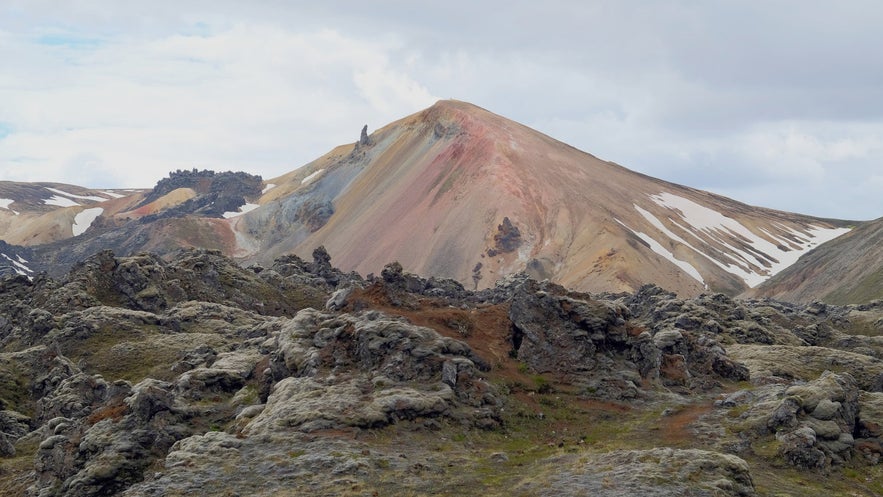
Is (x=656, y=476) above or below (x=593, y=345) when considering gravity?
below

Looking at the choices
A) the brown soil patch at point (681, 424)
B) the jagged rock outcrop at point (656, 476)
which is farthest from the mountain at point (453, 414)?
the brown soil patch at point (681, 424)

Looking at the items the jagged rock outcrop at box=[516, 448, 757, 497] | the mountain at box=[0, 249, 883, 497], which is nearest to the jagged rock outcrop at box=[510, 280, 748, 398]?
the mountain at box=[0, 249, 883, 497]

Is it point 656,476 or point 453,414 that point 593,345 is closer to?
point 453,414

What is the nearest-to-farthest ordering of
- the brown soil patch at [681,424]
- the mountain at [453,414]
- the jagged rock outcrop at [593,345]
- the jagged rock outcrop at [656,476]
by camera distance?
the jagged rock outcrop at [656,476], the mountain at [453,414], the brown soil patch at [681,424], the jagged rock outcrop at [593,345]

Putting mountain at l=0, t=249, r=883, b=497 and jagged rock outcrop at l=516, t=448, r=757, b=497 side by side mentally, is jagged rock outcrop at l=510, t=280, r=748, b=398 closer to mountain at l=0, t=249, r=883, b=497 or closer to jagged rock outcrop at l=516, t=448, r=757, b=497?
mountain at l=0, t=249, r=883, b=497

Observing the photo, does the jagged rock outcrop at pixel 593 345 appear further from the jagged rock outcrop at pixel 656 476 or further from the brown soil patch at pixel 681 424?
the jagged rock outcrop at pixel 656 476

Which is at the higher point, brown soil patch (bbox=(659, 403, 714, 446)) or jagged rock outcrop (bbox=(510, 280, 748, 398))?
jagged rock outcrop (bbox=(510, 280, 748, 398))

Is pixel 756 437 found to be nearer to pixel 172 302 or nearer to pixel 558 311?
pixel 558 311

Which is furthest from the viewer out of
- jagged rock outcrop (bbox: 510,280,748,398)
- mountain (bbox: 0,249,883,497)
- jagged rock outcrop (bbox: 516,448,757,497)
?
jagged rock outcrop (bbox: 510,280,748,398)

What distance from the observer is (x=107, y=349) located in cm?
9719

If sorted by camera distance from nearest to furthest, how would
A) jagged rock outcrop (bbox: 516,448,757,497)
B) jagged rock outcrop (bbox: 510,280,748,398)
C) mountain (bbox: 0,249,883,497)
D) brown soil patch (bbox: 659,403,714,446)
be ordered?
jagged rock outcrop (bbox: 516,448,757,497) → mountain (bbox: 0,249,883,497) → brown soil patch (bbox: 659,403,714,446) → jagged rock outcrop (bbox: 510,280,748,398)

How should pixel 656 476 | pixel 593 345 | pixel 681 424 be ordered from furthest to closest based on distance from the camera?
pixel 593 345
pixel 681 424
pixel 656 476

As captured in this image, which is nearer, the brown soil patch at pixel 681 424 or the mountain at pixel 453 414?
the mountain at pixel 453 414

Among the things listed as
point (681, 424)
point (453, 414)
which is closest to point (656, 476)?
point (681, 424)
